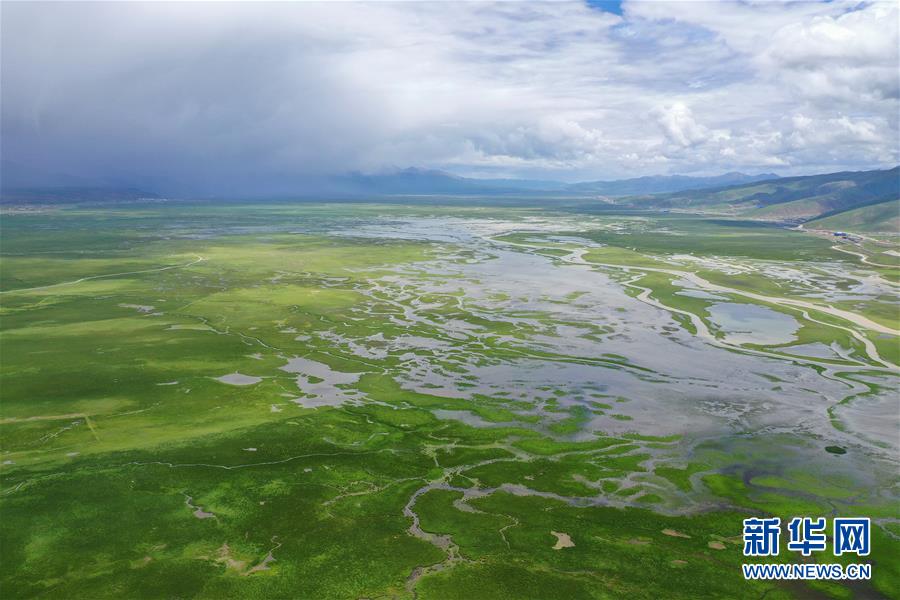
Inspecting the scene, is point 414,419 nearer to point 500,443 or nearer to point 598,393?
point 500,443

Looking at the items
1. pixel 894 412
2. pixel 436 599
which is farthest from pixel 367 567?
pixel 894 412

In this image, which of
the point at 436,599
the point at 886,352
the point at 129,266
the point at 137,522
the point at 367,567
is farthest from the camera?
the point at 129,266

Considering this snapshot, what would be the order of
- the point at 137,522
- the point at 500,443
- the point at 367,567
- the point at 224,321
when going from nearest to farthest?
the point at 367,567, the point at 137,522, the point at 500,443, the point at 224,321

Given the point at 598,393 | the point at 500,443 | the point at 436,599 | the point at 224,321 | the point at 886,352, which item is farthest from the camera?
the point at 224,321

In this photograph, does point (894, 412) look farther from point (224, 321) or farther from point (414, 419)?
point (224, 321)

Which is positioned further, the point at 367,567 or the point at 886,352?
the point at 886,352

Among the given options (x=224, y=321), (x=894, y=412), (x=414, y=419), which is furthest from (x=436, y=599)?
(x=224, y=321)
